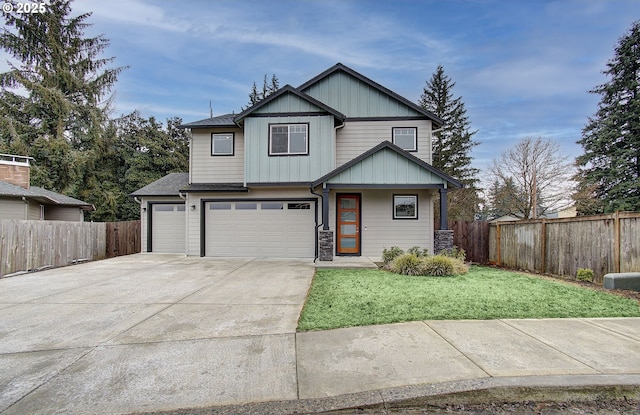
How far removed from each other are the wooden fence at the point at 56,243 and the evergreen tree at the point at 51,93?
11769 millimetres

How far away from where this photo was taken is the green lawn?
5117 mm

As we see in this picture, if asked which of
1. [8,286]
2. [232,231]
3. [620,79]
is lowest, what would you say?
[8,286]

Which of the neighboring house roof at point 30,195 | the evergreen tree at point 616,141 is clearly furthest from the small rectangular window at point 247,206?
the evergreen tree at point 616,141

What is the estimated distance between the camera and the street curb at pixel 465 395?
108 inches

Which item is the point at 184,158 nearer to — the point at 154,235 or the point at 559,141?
the point at 154,235

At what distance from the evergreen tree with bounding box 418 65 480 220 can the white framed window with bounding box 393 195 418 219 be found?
17186 mm

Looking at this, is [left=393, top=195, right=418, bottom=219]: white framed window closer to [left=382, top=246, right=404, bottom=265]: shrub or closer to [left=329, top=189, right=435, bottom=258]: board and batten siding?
[left=329, top=189, right=435, bottom=258]: board and batten siding

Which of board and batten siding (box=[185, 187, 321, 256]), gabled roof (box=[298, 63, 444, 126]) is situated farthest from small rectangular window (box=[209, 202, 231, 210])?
gabled roof (box=[298, 63, 444, 126])

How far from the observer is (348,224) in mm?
12750

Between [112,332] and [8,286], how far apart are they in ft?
18.5

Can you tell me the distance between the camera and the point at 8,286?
7.84 metres

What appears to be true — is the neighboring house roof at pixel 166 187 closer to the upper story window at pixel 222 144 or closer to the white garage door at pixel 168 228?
the white garage door at pixel 168 228

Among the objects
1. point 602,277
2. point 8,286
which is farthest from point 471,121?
point 8,286

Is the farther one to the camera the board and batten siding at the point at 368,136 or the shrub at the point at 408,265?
the board and batten siding at the point at 368,136
